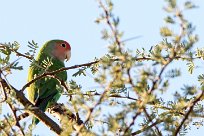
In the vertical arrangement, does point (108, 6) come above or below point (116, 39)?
above

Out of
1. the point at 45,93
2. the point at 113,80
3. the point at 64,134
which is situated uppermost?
the point at 45,93

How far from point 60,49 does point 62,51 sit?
1.9 inches

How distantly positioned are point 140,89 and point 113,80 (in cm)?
13

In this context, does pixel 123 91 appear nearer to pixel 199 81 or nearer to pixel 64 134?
pixel 199 81

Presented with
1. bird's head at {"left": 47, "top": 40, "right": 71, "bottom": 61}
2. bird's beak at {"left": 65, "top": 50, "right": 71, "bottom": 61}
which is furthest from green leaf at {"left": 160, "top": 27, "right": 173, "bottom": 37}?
bird's beak at {"left": 65, "top": 50, "right": 71, "bottom": 61}

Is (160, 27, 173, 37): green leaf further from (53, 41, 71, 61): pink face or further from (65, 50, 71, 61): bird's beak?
(65, 50, 71, 61): bird's beak

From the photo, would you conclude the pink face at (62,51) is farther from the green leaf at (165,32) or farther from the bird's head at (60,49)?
the green leaf at (165,32)

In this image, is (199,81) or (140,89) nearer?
(140,89)

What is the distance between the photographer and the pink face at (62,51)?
678 centimetres

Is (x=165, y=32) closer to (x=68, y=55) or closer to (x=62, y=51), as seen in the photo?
(x=62, y=51)

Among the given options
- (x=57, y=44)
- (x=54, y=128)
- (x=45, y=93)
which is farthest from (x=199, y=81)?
(x=57, y=44)

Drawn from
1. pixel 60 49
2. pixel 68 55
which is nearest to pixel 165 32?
pixel 60 49

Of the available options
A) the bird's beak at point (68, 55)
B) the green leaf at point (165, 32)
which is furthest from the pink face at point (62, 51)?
the green leaf at point (165, 32)

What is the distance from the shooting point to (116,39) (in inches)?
73.0
